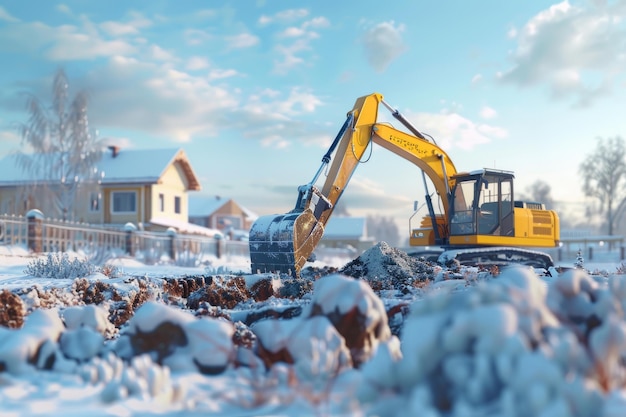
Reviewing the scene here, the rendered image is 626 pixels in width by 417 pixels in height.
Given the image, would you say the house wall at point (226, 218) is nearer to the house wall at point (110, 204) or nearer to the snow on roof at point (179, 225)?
Answer: the snow on roof at point (179, 225)

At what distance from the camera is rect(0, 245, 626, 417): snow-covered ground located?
7.32ft

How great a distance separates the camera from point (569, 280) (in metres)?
2.91

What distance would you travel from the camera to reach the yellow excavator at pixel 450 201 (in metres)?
12.9

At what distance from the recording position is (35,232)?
18734mm

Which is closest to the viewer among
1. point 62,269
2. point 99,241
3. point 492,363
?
point 492,363

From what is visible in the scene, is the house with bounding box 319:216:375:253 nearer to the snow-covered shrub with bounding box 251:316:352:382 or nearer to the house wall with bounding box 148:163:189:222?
the house wall with bounding box 148:163:189:222

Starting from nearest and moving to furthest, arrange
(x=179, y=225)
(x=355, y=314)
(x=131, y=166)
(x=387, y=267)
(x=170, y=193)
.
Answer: (x=355, y=314) → (x=387, y=267) → (x=131, y=166) → (x=170, y=193) → (x=179, y=225)

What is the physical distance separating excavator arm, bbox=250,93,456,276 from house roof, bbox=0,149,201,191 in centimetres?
2099

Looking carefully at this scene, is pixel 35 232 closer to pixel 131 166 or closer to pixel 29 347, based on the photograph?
pixel 131 166

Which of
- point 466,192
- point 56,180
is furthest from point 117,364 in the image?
point 56,180

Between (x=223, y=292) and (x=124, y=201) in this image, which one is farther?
(x=124, y=201)

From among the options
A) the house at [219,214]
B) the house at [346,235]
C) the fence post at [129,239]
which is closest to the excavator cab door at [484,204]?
the fence post at [129,239]

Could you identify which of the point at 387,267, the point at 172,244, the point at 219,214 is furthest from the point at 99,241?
the point at 219,214

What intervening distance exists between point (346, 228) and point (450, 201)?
42.7 meters
